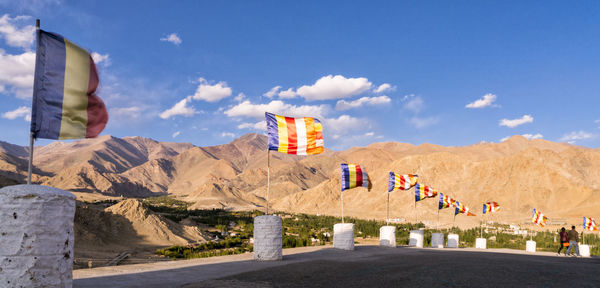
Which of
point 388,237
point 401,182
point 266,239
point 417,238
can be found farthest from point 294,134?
point 417,238

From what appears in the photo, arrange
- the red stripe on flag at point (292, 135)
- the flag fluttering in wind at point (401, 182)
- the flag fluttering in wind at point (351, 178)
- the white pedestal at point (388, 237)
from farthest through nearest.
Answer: the flag fluttering in wind at point (401, 182) < the white pedestal at point (388, 237) < the flag fluttering in wind at point (351, 178) < the red stripe on flag at point (292, 135)

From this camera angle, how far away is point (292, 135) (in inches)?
628

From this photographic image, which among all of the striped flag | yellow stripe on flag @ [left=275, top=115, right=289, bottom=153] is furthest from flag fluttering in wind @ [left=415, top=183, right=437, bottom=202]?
yellow stripe on flag @ [left=275, top=115, right=289, bottom=153]

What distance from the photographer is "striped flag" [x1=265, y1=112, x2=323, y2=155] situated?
615 inches

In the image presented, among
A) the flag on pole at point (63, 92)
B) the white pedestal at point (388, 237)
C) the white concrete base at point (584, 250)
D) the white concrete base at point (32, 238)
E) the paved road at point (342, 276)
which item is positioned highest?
the flag on pole at point (63, 92)

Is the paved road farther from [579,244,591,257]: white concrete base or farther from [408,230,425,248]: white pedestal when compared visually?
[579,244,591,257]: white concrete base

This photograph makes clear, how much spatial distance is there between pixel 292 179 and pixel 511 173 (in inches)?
3496

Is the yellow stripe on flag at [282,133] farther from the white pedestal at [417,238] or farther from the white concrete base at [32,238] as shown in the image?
the white pedestal at [417,238]

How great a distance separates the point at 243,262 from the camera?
44.5 feet

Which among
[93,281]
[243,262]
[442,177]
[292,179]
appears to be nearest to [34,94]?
[93,281]

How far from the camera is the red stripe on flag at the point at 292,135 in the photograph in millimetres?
Result: 15779

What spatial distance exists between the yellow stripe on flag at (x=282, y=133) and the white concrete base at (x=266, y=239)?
2.90 meters

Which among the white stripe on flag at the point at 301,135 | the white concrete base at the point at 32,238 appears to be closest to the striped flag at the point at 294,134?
the white stripe on flag at the point at 301,135

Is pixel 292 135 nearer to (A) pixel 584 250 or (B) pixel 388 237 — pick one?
(B) pixel 388 237
